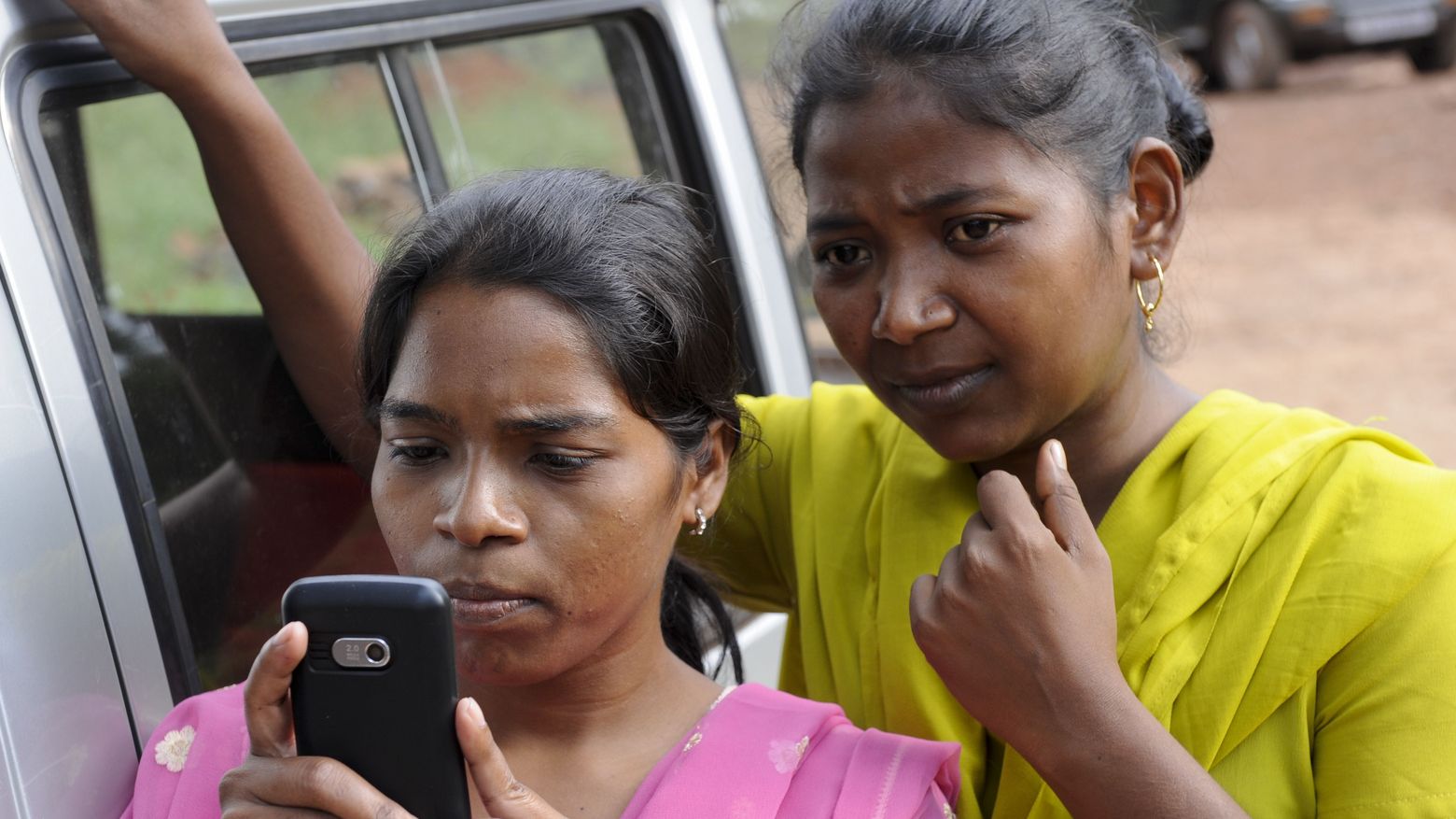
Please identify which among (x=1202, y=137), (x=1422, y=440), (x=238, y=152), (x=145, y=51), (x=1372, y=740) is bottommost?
(x=1422, y=440)

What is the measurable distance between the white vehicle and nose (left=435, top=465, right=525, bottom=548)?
400mm

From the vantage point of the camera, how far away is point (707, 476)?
1891 millimetres

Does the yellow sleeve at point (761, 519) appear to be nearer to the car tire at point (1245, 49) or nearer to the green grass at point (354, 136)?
the green grass at point (354, 136)

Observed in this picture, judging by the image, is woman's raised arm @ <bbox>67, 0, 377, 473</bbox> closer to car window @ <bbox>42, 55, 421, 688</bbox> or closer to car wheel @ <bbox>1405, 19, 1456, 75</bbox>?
car window @ <bbox>42, 55, 421, 688</bbox>

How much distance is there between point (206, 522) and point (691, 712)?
653mm

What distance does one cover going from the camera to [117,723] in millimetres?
1667

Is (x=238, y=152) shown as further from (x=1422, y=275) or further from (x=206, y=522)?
(x=1422, y=275)

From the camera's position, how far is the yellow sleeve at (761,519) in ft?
7.63

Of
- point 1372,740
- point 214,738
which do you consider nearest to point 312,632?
point 214,738

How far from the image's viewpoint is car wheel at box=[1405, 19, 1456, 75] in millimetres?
15477

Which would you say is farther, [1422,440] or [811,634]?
[1422,440]

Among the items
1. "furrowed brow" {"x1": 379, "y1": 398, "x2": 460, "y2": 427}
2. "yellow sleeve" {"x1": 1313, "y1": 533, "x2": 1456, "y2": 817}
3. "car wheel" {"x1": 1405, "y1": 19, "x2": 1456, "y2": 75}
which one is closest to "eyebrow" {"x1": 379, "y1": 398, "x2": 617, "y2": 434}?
"furrowed brow" {"x1": 379, "y1": 398, "x2": 460, "y2": 427}

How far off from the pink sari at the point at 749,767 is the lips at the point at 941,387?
39 centimetres

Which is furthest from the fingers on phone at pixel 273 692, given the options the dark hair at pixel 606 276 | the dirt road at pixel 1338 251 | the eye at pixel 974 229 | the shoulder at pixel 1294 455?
the dirt road at pixel 1338 251
